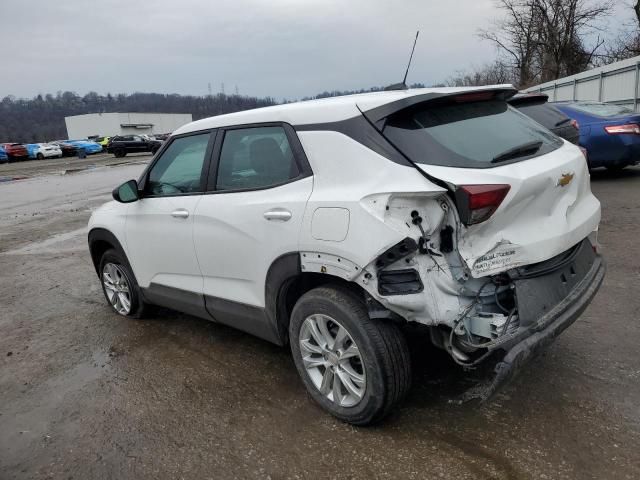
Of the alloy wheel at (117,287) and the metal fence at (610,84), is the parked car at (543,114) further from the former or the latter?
the metal fence at (610,84)

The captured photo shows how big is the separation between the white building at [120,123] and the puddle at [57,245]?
277 feet

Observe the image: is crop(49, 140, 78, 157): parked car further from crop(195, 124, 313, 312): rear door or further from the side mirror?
crop(195, 124, 313, 312): rear door

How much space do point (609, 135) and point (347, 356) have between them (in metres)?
8.09

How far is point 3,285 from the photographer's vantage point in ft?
20.8

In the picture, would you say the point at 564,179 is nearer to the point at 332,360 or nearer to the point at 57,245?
the point at 332,360

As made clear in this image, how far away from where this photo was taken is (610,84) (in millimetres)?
16328

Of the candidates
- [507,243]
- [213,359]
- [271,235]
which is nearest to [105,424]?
[213,359]

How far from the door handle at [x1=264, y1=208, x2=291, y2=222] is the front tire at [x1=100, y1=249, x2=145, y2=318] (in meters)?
2.07

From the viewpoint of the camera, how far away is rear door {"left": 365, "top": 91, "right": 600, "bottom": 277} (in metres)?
2.55

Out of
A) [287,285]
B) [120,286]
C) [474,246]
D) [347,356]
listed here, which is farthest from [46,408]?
[474,246]

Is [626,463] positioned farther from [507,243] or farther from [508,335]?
[507,243]

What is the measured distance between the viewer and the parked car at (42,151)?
44.3 metres

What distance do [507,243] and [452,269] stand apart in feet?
1.01

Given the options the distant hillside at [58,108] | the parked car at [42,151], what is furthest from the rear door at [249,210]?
the distant hillside at [58,108]
